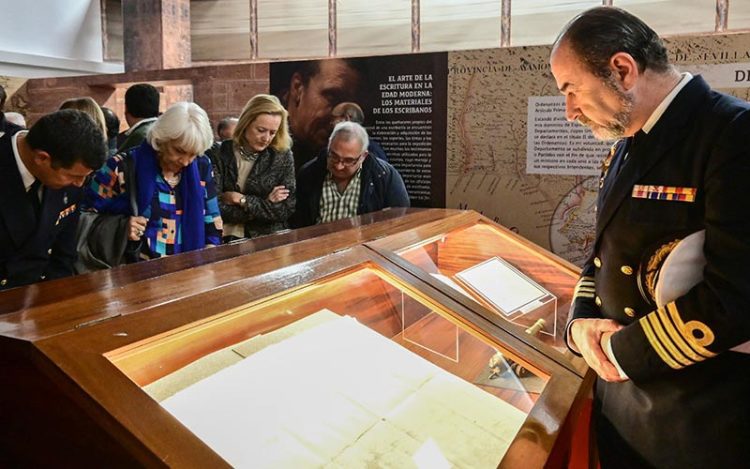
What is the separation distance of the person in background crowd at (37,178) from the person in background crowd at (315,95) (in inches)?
126

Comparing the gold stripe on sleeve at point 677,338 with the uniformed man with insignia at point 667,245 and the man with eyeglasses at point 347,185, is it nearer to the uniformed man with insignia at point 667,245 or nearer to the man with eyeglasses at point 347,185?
the uniformed man with insignia at point 667,245

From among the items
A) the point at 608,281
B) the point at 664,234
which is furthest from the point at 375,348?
the point at 664,234

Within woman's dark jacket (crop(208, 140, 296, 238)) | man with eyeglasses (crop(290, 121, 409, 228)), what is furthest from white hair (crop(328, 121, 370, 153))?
woman's dark jacket (crop(208, 140, 296, 238))

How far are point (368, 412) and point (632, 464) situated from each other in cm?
69

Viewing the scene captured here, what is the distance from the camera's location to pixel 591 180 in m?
4.24

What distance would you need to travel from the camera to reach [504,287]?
2.12 meters

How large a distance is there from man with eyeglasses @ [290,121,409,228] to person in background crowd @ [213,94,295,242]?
0.61 feet

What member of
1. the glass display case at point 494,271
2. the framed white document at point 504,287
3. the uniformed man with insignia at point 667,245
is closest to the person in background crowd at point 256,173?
the glass display case at point 494,271

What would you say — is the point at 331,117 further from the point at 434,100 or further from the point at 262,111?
the point at 262,111

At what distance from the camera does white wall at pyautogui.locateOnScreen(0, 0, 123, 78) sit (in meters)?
9.07

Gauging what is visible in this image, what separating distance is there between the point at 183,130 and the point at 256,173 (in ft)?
3.19

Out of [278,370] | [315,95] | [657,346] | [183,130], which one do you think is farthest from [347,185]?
[657,346]

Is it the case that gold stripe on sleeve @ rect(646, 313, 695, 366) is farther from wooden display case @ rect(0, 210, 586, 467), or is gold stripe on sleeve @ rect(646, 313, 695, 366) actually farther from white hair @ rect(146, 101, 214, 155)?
white hair @ rect(146, 101, 214, 155)

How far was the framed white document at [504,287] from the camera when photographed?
1.99 meters
